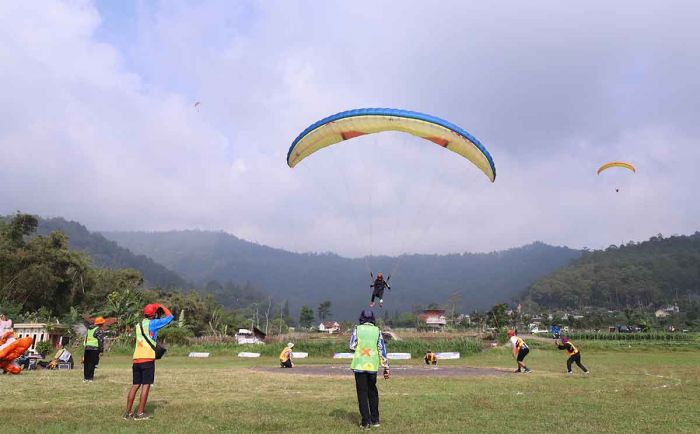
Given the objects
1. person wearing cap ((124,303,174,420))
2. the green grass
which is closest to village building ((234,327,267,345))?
the green grass

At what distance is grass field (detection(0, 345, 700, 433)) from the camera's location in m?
8.26

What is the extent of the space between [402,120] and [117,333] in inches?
1425

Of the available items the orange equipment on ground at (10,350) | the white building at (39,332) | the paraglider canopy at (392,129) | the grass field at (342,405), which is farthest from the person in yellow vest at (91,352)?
the white building at (39,332)

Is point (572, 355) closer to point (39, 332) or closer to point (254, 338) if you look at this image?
point (39, 332)

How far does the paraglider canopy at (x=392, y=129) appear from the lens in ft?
55.9

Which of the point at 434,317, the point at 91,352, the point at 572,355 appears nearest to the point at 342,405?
the point at 91,352

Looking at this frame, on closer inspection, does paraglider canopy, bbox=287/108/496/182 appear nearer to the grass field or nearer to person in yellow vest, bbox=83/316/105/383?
the grass field

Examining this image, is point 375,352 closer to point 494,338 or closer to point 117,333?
point 117,333

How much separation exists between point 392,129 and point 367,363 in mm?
10381

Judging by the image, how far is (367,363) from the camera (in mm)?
8844

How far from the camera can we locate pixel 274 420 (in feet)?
28.6

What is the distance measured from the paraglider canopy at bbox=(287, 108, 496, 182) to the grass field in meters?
7.93

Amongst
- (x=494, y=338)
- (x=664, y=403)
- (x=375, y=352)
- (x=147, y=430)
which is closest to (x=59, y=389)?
(x=147, y=430)

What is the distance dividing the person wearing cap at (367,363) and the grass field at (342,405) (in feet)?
1.06
